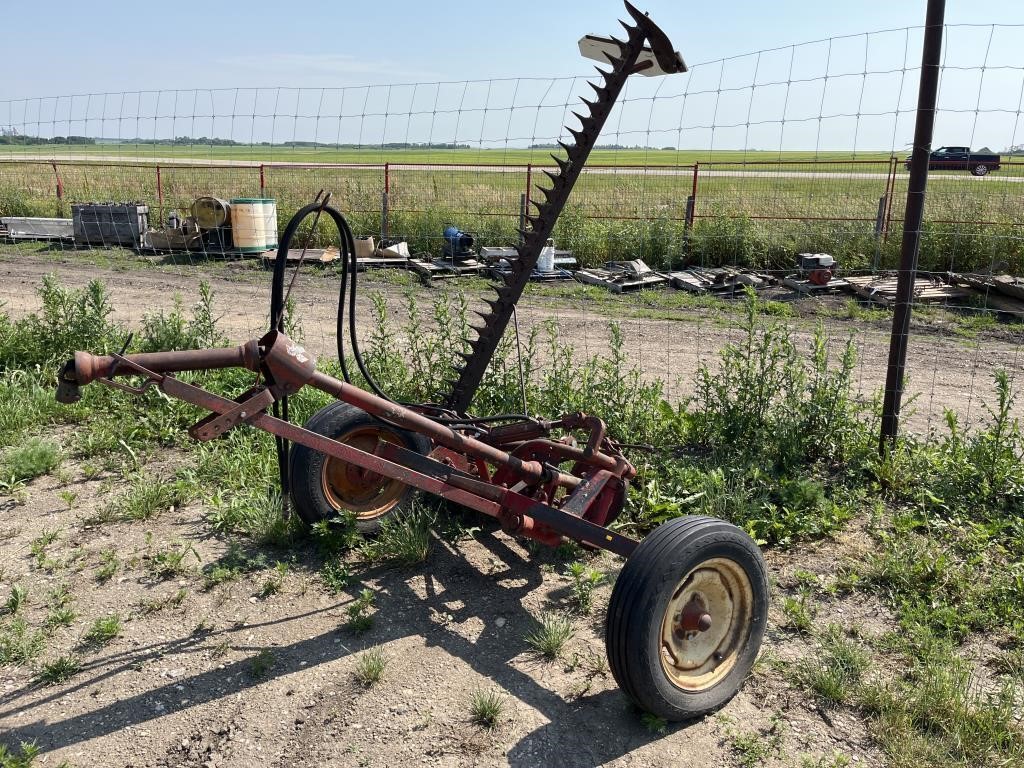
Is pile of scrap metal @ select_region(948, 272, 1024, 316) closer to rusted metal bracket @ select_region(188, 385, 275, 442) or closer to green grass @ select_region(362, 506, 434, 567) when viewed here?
green grass @ select_region(362, 506, 434, 567)

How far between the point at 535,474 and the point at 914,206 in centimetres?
289

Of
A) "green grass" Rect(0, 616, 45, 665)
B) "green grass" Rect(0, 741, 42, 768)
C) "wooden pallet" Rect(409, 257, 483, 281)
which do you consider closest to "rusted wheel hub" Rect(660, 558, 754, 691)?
"green grass" Rect(0, 741, 42, 768)

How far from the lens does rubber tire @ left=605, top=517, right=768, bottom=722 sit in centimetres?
303

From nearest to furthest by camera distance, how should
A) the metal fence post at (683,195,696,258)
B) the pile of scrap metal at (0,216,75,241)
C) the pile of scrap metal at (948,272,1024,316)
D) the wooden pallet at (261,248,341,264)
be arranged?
1. the pile of scrap metal at (948,272,1024,316)
2. the wooden pallet at (261,248,341,264)
3. the metal fence post at (683,195,696,258)
4. the pile of scrap metal at (0,216,75,241)

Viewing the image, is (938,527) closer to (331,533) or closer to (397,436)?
(397,436)

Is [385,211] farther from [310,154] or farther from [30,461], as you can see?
[30,461]

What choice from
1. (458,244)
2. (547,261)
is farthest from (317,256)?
(547,261)

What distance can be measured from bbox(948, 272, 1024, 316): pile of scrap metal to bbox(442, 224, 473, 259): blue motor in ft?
24.2

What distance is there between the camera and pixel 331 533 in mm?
4363

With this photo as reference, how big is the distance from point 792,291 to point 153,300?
8.92 metres

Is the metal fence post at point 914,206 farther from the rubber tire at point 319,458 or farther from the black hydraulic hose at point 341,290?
the rubber tire at point 319,458

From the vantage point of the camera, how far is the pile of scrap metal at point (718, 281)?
12.8 meters

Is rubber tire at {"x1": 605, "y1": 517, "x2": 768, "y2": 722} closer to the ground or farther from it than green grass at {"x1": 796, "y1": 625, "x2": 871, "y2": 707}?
farther from it

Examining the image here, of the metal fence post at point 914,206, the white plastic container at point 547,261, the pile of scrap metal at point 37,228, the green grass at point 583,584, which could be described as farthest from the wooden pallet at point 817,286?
the pile of scrap metal at point 37,228
